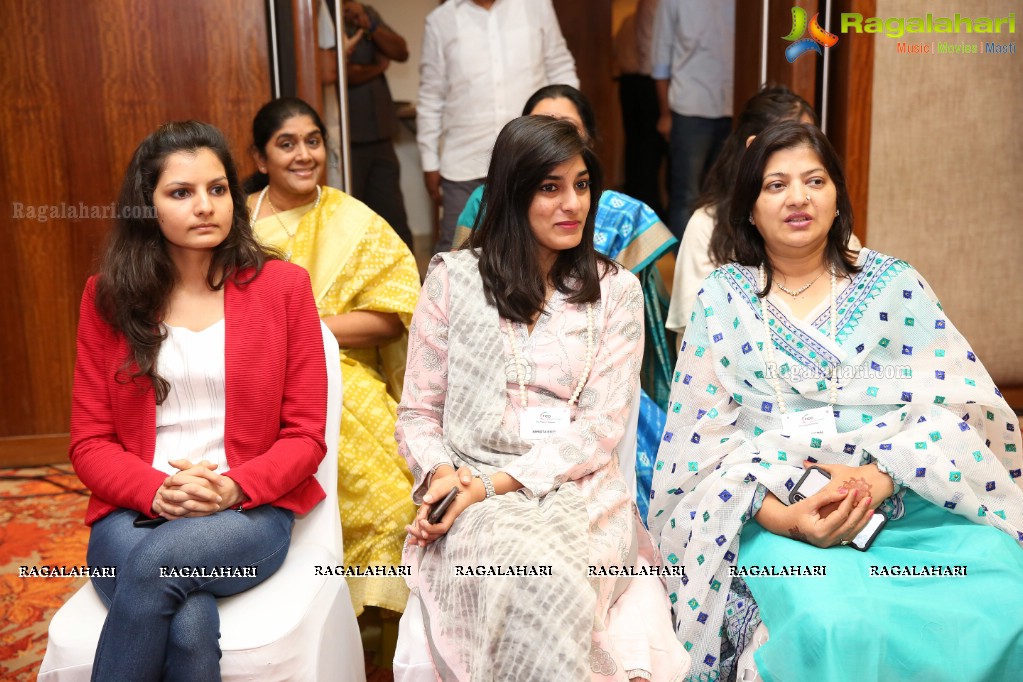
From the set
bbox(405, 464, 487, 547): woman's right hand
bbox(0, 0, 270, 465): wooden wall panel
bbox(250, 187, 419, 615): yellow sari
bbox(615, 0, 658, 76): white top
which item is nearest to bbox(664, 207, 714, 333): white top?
bbox(250, 187, 419, 615): yellow sari

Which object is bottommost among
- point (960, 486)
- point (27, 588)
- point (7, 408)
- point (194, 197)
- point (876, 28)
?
point (27, 588)

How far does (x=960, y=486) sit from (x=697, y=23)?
3.26m

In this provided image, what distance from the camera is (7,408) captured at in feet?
11.9

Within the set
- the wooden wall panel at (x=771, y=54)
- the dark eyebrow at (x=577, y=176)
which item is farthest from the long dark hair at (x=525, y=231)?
the wooden wall panel at (x=771, y=54)

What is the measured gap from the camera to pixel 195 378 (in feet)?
6.35

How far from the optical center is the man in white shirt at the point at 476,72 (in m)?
4.00

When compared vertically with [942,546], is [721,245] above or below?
above

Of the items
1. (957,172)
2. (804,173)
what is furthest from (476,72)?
(804,173)

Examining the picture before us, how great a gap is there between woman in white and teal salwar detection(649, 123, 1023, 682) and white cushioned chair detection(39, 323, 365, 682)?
69 cm

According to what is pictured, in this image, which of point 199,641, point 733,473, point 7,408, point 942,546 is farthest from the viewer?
Answer: point 7,408

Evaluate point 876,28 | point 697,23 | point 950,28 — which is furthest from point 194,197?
point 697,23

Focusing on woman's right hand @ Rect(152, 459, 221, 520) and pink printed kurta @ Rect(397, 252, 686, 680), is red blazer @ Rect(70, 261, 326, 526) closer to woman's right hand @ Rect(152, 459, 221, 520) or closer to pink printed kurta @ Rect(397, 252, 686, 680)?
woman's right hand @ Rect(152, 459, 221, 520)

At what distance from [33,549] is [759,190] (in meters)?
2.40

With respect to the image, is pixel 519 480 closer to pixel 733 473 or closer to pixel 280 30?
pixel 733 473
